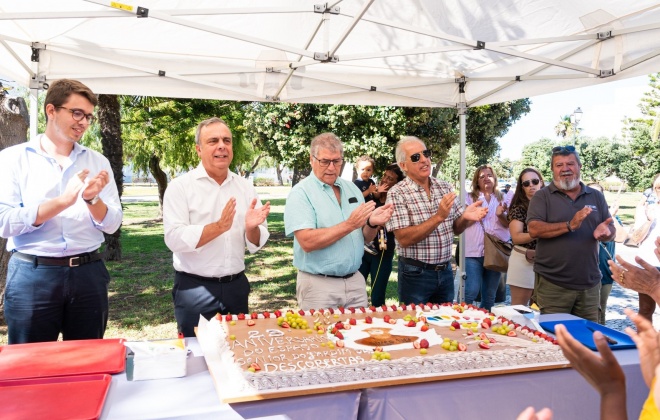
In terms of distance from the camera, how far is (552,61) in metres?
3.79

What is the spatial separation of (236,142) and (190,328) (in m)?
12.0

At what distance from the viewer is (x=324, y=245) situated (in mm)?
2854

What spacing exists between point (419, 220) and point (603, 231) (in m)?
1.32

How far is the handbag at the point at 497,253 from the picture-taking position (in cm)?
490

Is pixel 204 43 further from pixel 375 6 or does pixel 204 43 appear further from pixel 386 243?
pixel 386 243


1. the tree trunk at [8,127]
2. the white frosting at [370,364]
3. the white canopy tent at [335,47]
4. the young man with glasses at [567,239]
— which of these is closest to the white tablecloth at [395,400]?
the white frosting at [370,364]

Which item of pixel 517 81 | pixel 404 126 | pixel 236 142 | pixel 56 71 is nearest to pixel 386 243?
pixel 517 81

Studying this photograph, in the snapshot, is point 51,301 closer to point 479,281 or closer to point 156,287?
point 479,281

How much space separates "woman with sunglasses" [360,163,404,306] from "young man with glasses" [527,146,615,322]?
1.77 m

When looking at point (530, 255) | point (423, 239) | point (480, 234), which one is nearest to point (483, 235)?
point (480, 234)

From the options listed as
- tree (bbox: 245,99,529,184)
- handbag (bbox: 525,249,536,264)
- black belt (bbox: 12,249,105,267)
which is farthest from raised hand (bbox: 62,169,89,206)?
tree (bbox: 245,99,529,184)

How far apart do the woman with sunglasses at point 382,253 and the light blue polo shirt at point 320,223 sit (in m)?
2.18

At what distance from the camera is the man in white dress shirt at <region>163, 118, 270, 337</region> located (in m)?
2.76

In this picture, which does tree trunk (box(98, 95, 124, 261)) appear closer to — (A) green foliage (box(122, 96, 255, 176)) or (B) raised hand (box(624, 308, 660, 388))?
(A) green foliage (box(122, 96, 255, 176))
